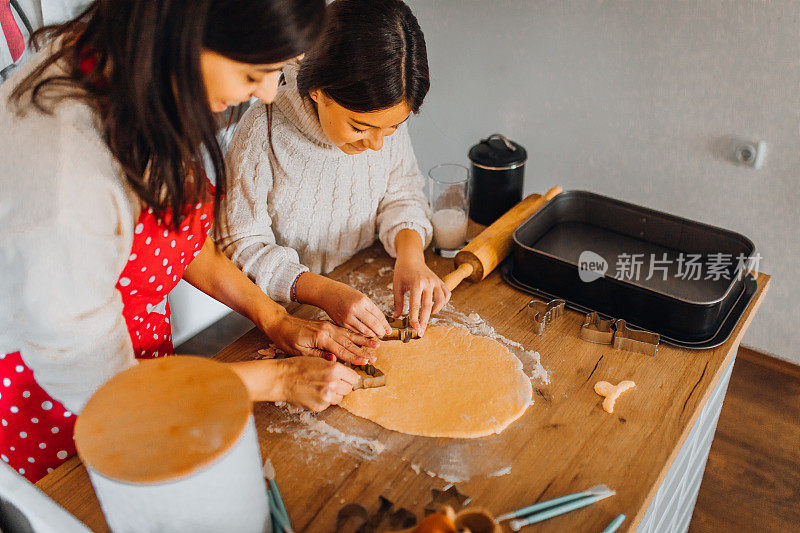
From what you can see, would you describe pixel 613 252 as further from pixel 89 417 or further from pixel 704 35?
pixel 89 417

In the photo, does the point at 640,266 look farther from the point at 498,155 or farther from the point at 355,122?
the point at 355,122

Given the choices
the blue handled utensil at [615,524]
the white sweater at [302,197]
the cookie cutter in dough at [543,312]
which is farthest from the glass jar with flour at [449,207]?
the blue handled utensil at [615,524]

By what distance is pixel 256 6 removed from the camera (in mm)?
736

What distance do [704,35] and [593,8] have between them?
1.29 ft

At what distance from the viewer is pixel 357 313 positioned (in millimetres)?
1211

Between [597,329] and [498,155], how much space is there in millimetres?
582

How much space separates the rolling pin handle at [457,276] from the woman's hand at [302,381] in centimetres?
38

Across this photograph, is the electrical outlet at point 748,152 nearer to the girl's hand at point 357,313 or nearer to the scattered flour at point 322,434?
the girl's hand at point 357,313

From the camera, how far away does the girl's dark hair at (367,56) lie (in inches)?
44.4

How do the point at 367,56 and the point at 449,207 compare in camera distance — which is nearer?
Result: the point at 367,56

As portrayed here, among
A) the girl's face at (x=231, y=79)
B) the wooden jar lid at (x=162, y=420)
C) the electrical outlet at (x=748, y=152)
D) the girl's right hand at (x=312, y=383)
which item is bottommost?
the electrical outlet at (x=748, y=152)

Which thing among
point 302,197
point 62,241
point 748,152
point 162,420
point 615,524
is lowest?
point 748,152

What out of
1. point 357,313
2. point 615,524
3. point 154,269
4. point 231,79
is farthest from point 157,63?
point 615,524

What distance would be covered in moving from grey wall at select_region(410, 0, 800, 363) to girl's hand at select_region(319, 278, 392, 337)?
5.01 ft
